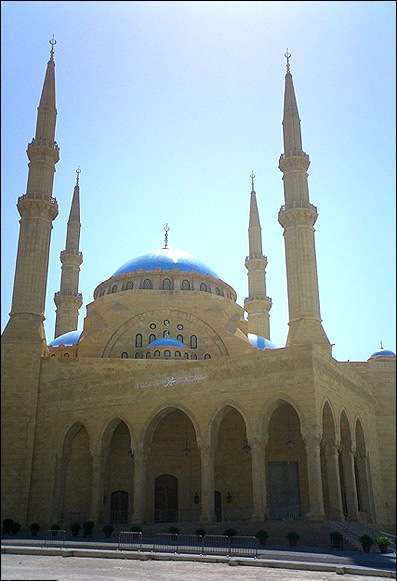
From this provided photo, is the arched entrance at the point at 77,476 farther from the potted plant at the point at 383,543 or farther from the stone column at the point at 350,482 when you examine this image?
the potted plant at the point at 383,543

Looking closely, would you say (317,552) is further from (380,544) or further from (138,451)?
(138,451)

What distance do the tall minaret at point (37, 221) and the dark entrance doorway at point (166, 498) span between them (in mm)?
9793

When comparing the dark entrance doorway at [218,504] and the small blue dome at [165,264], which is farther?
the small blue dome at [165,264]

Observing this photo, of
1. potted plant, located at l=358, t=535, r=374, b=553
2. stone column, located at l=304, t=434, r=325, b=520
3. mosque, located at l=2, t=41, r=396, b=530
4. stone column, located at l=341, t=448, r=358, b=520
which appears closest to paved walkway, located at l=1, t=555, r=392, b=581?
potted plant, located at l=358, t=535, r=374, b=553

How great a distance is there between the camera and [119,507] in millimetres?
30922

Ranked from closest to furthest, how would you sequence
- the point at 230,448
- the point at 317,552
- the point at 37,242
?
the point at 317,552
the point at 230,448
the point at 37,242

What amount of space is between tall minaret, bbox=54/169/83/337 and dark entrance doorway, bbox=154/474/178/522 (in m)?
20.0

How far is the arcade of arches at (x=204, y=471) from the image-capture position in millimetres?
26812

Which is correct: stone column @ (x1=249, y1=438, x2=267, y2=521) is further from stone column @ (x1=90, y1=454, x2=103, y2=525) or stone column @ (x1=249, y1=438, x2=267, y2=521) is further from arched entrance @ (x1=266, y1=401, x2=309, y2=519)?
stone column @ (x1=90, y1=454, x2=103, y2=525)

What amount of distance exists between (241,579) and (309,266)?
22.3 metres

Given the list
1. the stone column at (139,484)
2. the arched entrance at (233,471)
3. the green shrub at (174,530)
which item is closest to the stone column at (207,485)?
the green shrub at (174,530)

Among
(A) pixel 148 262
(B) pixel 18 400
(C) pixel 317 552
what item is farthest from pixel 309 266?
(B) pixel 18 400

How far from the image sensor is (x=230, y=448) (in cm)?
3042

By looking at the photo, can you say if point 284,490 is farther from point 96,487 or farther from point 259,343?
point 259,343
